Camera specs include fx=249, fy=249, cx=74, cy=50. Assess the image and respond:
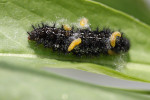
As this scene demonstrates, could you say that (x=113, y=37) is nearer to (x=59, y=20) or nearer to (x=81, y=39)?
(x=81, y=39)

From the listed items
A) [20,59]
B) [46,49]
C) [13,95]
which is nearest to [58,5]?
[46,49]

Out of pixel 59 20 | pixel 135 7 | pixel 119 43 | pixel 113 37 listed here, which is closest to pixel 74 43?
pixel 59 20

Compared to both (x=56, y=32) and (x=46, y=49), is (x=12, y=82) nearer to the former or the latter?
(x=46, y=49)

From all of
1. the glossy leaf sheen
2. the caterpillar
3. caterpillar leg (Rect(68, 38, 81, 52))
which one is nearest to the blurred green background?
the glossy leaf sheen

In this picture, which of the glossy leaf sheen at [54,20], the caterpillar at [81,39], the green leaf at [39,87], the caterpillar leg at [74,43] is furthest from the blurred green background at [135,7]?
the green leaf at [39,87]

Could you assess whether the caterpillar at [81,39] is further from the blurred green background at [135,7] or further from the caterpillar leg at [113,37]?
the blurred green background at [135,7]

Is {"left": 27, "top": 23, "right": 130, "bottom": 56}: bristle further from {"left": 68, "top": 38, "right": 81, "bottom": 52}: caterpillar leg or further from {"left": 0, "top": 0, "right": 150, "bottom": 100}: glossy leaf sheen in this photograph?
{"left": 0, "top": 0, "right": 150, "bottom": 100}: glossy leaf sheen
